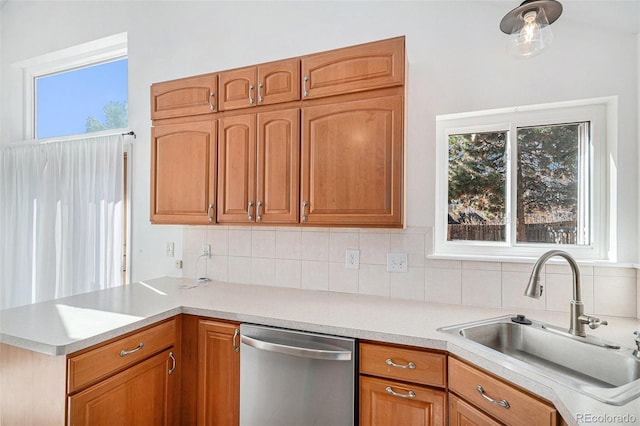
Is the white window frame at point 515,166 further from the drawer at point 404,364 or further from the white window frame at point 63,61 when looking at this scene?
the white window frame at point 63,61

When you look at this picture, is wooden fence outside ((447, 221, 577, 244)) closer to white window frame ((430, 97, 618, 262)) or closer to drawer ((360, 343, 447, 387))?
white window frame ((430, 97, 618, 262))

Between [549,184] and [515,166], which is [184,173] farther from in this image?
[549,184]

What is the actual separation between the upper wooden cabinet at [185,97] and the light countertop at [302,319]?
1106 millimetres

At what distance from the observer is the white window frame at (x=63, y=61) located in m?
2.79

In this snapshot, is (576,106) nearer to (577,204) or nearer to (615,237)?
(577,204)

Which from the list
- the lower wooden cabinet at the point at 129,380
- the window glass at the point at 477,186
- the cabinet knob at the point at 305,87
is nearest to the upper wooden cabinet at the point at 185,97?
the cabinet knob at the point at 305,87

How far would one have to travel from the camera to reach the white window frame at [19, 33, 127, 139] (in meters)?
2.79

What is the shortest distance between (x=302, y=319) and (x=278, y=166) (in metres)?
0.81

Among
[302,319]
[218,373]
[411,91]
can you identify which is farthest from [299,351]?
[411,91]

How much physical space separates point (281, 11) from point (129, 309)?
79.7 inches

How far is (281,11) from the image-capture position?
2160 mm

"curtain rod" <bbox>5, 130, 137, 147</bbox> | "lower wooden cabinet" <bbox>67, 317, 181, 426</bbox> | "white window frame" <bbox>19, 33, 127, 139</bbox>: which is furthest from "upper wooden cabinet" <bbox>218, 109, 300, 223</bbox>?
"white window frame" <bbox>19, 33, 127, 139</bbox>

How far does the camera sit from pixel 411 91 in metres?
1.85

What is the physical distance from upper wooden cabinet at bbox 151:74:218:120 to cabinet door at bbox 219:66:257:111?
62mm
